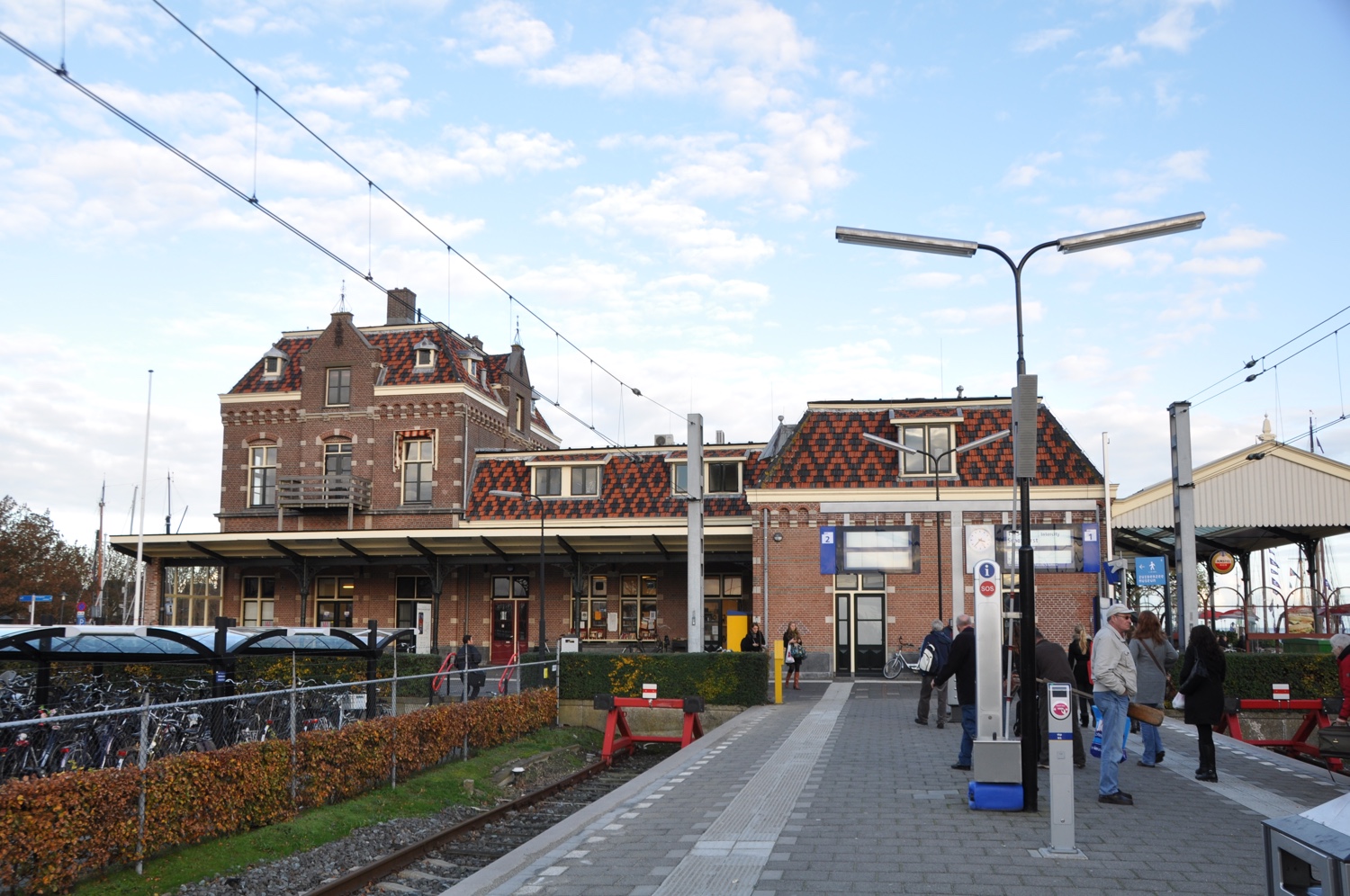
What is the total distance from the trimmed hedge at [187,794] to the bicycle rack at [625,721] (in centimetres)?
417

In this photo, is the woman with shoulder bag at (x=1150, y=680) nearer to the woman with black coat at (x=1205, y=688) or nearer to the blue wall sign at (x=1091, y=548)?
the woman with black coat at (x=1205, y=688)

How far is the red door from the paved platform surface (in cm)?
2401

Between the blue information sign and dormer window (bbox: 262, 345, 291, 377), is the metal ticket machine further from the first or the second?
dormer window (bbox: 262, 345, 291, 377)

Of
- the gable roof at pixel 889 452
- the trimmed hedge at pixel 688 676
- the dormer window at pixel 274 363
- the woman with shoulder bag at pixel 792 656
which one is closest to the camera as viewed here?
the trimmed hedge at pixel 688 676

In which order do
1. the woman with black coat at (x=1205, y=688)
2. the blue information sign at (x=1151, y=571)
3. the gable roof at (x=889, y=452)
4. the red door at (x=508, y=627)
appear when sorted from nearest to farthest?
the woman with black coat at (x=1205, y=688) < the blue information sign at (x=1151, y=571) < the gable roof at (x=889, y=452) < the red door at (x=508, y=627)

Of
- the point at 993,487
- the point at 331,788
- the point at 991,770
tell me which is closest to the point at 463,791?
the point at 331,788

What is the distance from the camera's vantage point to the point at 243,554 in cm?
3844

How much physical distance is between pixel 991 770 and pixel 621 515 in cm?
2731

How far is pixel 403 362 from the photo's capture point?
4050 cm

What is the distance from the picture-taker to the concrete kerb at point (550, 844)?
8.08m

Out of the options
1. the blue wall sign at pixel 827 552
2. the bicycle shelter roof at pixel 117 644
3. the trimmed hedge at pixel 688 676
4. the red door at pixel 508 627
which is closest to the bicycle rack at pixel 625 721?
the trimmed hedge at pixel 688 676

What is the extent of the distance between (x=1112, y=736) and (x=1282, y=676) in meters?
11.9

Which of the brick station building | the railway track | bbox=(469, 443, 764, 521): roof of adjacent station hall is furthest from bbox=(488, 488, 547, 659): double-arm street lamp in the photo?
the railway track

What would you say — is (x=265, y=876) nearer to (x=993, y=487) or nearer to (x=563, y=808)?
(x=563, y=808)
